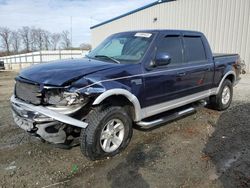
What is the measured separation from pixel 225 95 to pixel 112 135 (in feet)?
13.2

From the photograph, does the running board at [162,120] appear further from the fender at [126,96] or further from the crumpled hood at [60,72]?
the crumpled hood at [60,72]

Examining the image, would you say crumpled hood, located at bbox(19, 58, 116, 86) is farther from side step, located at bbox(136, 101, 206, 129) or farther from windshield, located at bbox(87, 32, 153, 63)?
side step, located at bbox(136, 101, 206, 129)

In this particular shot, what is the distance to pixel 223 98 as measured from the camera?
642cm

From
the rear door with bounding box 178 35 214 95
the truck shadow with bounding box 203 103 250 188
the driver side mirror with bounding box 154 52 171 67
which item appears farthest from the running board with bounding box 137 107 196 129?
the driver side mirror with bounding box 154 52 171 67

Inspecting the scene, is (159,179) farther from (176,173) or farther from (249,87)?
(249,87)

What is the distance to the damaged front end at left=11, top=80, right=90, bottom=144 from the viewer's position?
3.18 m

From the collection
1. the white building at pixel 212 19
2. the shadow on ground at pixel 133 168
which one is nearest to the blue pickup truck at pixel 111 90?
the shadow on ground at pixel 133 168

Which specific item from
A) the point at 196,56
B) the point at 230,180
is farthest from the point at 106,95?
the point at 196,56

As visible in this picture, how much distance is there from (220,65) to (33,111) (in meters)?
4.61

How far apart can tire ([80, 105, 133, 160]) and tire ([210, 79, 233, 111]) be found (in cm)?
319

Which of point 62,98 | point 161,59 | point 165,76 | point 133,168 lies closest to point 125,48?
point 161,59

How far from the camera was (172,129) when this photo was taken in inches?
199

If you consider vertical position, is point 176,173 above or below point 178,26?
below

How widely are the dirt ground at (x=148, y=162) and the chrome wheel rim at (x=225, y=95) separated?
1291mm
